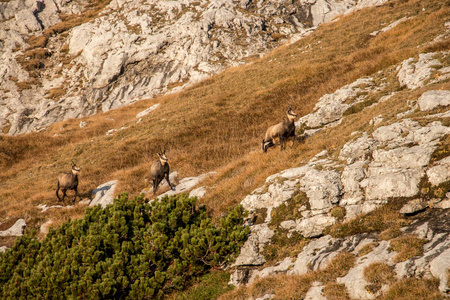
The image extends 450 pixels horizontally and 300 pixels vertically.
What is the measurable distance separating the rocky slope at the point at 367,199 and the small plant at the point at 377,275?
0.08 meters

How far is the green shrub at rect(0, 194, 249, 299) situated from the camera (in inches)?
342

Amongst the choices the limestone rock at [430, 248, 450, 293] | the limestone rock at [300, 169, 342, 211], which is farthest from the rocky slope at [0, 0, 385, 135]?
the limestone rock at [430, 248, 450, 293]

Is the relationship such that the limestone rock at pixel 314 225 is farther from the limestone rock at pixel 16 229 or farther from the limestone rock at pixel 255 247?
the limestone rock at pixel 16 229

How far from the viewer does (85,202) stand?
792 inches

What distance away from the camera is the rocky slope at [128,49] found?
5744cm

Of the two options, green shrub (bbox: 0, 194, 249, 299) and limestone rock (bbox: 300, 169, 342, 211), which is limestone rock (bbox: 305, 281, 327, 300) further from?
green shrub (bbox: 0, 194, 249, 299)

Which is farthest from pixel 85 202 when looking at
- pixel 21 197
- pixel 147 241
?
pixel 147 241

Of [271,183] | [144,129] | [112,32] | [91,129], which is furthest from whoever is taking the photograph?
[112,32]

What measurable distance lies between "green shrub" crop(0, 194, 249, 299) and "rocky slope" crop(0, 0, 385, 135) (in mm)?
45415

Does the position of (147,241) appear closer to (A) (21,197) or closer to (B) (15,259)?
(B) (15,259)

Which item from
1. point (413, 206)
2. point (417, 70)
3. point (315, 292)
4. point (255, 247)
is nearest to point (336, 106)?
point (417, 70)

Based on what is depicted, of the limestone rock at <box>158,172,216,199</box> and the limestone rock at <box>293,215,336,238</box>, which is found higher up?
the limestone rock at <box>293,215,336,238</box>

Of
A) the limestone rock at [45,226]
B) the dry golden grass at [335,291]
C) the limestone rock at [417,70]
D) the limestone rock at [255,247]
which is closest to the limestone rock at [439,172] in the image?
the dry golden grass at [335,291]

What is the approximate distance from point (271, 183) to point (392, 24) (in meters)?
33.1
